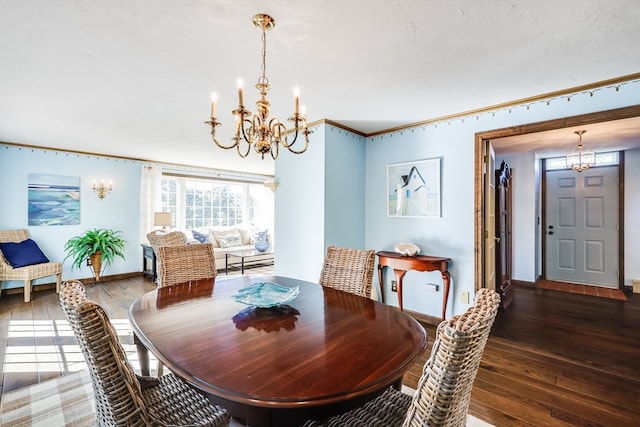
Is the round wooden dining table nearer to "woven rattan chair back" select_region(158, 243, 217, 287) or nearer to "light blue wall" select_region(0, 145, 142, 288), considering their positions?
"woven rattan chair back" select_region(158, 243, 217, 287)

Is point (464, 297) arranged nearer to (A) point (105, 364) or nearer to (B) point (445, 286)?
(B) point (445, 286)

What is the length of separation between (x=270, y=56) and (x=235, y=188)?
5.69 meters

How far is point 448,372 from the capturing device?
66 cm

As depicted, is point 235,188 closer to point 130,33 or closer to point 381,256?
point 381,256

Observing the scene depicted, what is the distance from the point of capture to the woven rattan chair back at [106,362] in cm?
85

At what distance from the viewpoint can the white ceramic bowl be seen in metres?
3.15

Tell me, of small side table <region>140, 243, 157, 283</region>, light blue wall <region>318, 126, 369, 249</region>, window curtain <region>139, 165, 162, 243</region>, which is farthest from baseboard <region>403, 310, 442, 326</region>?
window curtain <region>139, 165, 162, 243</region>

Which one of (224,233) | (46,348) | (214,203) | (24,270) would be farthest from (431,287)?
(214,203)

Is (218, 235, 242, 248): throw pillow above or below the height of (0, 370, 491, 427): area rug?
above

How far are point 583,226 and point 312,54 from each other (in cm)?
558

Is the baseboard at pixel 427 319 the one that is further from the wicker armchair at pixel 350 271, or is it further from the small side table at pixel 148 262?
the small side table at pixel 148 262

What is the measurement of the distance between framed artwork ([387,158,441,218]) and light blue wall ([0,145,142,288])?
15.5 feet

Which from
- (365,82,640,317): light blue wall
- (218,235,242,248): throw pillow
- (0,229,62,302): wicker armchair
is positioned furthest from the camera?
(218,235,242,248): throw pillow

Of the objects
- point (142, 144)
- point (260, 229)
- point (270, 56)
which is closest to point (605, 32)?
point (270, 56)
